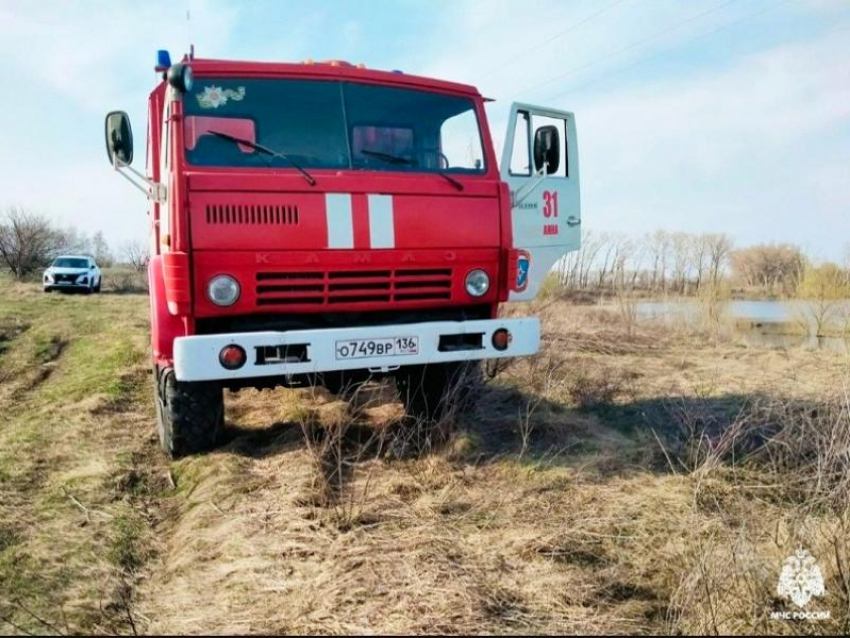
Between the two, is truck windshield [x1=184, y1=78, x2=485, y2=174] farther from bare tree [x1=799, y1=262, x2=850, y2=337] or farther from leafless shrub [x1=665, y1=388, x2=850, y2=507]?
bare tree [x1=799, y1=262, x2=850, y2=337]

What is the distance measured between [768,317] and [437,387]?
20606 mm

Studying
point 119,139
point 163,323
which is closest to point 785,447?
point 163,323

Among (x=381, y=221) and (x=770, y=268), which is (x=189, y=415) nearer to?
(x=381, y=221)

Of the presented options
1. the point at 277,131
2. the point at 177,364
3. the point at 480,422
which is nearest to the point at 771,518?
the point at 480,422

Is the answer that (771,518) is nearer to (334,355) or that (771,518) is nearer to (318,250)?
(334,355)

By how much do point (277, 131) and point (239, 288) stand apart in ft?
3.64

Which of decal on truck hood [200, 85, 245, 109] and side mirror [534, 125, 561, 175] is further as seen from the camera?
side mirror [534, 125, 561, 175]

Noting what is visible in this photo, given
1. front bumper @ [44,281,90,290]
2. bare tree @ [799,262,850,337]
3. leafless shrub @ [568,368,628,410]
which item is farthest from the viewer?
front bumper @ [44,281,90,290]

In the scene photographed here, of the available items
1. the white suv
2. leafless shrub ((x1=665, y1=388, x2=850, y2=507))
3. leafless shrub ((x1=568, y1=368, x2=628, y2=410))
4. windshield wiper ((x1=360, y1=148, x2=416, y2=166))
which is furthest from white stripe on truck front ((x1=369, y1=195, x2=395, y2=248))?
the white suv

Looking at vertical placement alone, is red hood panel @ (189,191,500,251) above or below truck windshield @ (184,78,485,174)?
below

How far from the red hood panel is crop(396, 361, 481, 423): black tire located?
43.7 inches

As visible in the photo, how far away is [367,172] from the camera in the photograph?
4.34 meters

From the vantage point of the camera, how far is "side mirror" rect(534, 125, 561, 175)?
203 inches

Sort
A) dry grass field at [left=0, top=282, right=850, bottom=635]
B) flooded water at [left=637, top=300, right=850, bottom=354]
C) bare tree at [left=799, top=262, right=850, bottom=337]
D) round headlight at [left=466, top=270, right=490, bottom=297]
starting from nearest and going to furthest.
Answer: dry grass field at [left=0, top=282, right=850, bottom=635] → round headlight at [left=466, top=270, right=490, bottom=297] → flooded water at [left=637, top=300, right=850, bottom=354] → bare tree at [left=799, top=262, right=850, bottom=337]
